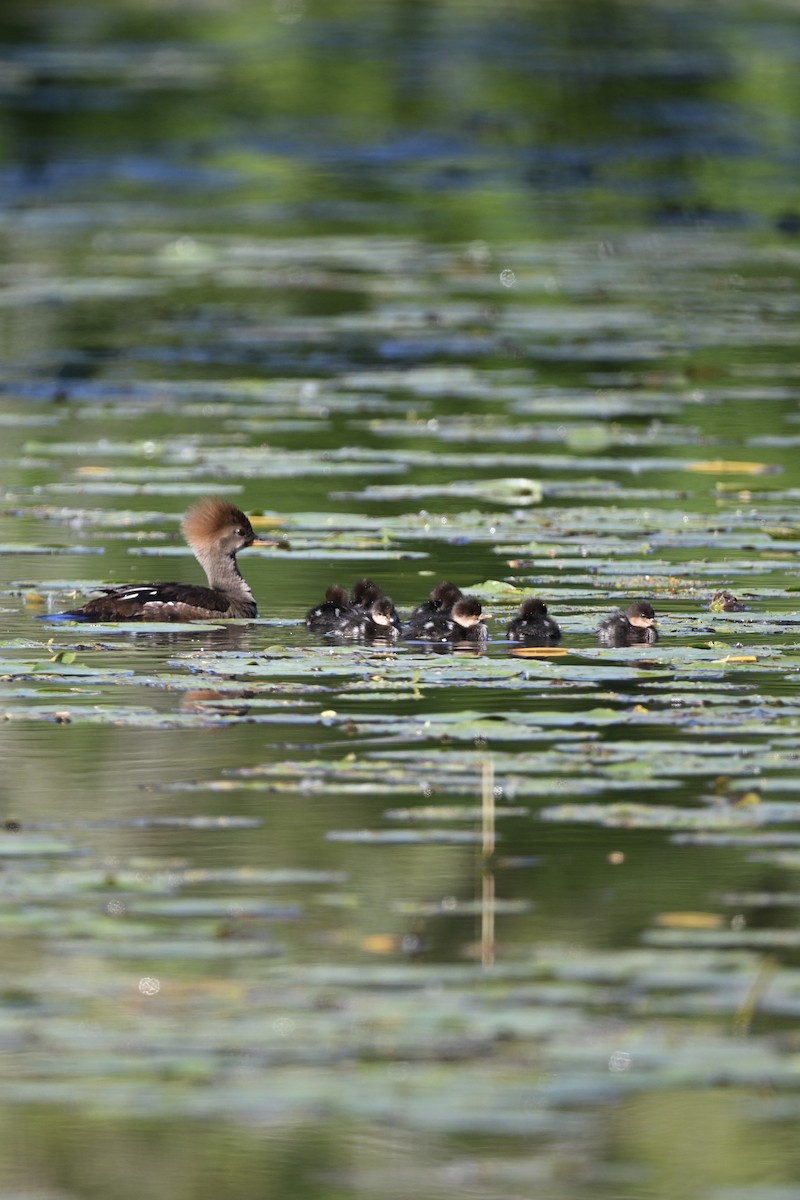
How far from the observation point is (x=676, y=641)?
10258 mm

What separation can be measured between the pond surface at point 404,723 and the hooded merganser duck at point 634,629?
6.9 inches

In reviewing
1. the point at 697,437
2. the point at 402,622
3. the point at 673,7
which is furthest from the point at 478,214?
the point at 673,7

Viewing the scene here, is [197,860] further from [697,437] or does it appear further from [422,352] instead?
[422,352]

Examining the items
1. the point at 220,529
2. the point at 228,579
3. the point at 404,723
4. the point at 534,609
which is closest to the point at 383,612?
the point at 534,609

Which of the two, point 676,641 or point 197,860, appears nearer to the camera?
point 197,860

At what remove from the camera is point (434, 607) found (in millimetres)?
10734

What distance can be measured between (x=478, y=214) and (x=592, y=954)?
22.0 m

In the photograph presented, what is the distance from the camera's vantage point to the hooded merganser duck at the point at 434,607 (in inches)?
419

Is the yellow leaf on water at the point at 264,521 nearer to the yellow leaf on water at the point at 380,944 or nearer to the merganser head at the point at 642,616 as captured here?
the merganser head at the point at 642,616

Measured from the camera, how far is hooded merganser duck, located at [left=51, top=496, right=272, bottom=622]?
1091cm

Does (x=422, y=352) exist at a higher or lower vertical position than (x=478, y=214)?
lower

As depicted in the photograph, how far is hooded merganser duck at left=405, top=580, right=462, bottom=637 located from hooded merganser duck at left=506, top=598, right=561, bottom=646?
35 cm

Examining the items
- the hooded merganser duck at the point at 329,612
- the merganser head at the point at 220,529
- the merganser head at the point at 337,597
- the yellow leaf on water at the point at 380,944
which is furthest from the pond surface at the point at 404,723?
the merganser head at the point at 220,529

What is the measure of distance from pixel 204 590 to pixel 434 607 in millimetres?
1043
